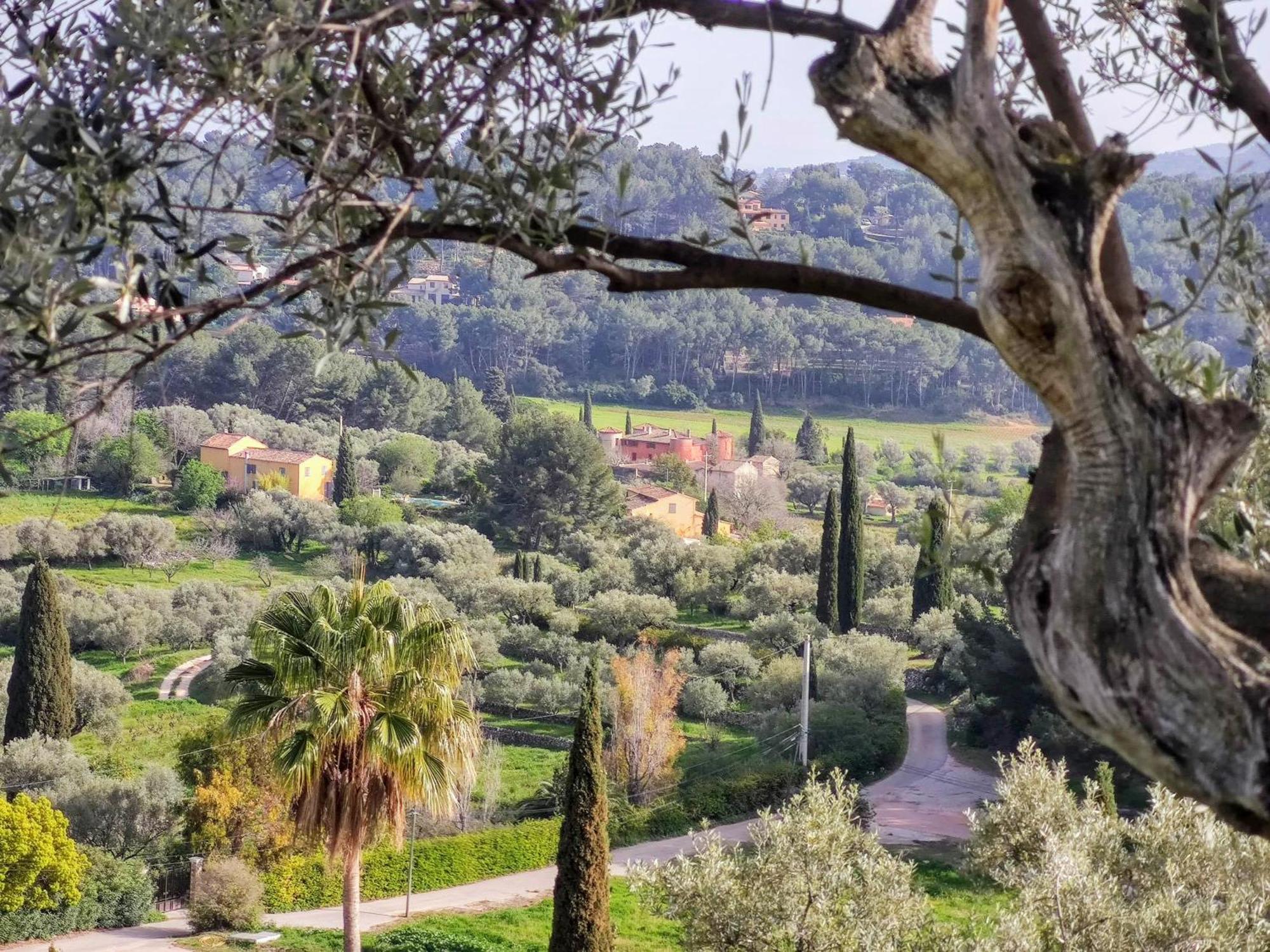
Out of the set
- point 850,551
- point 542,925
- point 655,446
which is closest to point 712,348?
point 655,446

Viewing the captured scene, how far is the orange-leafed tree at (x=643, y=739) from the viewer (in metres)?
19.2

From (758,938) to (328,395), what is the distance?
48886 mm

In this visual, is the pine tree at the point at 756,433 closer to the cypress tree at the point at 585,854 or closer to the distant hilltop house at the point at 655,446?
the distant hilltop house at the point at 655,446

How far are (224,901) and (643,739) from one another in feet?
22.4

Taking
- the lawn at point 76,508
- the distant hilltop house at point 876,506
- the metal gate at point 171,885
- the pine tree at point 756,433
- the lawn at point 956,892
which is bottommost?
the metal gate at point 171,885

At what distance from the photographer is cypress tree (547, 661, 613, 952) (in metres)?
11.3

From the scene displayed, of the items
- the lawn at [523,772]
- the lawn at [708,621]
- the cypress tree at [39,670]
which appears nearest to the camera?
the cypress tree at [39,670]

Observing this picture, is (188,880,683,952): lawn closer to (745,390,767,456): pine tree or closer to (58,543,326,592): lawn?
(58,543,326,592): lawn

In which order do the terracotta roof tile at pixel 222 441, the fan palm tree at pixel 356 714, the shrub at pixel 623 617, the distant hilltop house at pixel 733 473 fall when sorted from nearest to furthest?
1. the fan palm tree at pixel 356 714
2. the shrub at pixel 623 617
3. the terracotta roof tile at pixel 222 441
4. the distant hilltop house at pixel 733 473

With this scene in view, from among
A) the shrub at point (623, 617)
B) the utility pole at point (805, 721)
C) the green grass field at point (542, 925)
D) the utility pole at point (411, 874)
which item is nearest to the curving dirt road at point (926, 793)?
the utility pole at point (805, 721)

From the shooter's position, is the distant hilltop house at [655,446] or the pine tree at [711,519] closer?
the pine tree at [711,519]

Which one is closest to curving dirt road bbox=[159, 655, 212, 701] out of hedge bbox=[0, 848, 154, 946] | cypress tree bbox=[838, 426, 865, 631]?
hedge bbox=[0, 848, 154, 946]

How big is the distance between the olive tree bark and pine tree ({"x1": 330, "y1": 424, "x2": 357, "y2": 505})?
38.6 meters

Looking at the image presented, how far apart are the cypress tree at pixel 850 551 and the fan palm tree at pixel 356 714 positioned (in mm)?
18982
